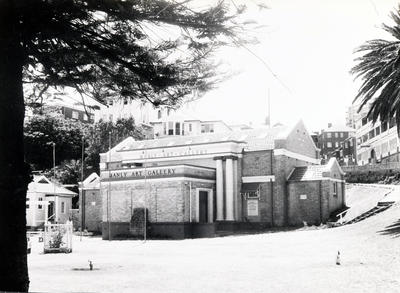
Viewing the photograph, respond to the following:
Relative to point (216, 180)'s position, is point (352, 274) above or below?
below

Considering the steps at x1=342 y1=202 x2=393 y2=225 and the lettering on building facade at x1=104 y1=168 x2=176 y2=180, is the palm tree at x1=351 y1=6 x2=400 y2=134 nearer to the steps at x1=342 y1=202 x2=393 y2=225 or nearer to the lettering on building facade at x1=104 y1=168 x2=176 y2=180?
the steps at x1=342 y1=202 x2=393 y2=225

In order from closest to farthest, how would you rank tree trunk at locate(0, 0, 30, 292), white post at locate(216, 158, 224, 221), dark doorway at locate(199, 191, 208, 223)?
1. tree trunk at locate(0, 0, 30, 292)
2. dark doorway at locate(199, 191, 208, 223)
3. white post at locate(216, 158, 224, 221)

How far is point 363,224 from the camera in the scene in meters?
30.0

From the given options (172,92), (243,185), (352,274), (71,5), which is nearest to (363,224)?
(243,185)

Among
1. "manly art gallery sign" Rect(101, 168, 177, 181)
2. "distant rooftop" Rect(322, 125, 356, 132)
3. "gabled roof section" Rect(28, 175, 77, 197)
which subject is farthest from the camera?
"distant rooftop" Rect(322, 125, 356, 132)

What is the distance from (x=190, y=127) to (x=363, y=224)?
160ft

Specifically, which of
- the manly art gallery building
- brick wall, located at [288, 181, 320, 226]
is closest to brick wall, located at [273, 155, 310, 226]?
the manly art gallery building

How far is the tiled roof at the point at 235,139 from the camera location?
42.8 m

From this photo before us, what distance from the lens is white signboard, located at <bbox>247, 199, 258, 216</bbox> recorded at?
4162 cm

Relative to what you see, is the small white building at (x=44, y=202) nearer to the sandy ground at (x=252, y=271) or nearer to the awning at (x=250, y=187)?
the awning at (x=250, y=187)

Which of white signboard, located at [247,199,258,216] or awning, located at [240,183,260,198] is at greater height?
awning, located at [240,183,260,198]

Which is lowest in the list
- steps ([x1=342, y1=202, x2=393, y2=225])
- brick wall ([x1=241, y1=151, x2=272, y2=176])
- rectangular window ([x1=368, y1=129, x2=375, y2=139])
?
steps ([x1=342, y1=202, x2=393, y2=225])

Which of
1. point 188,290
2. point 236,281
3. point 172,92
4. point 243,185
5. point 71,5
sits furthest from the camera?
point 243,185

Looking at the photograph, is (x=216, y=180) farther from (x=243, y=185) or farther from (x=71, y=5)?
(x=71, y=5)
